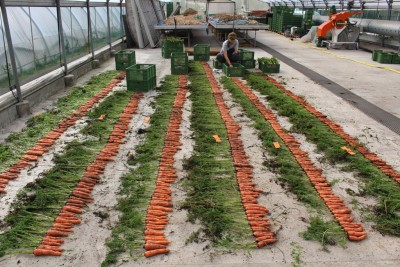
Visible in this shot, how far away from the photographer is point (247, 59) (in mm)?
13125

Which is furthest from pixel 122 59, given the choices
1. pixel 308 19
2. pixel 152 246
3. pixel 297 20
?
pixel 297 20

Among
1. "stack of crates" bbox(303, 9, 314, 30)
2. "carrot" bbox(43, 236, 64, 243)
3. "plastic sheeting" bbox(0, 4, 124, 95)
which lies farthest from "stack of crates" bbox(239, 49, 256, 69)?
"stack of crates" bbox(303, 9, 314, 30)

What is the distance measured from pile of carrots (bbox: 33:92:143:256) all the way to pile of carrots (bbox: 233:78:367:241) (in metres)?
2.95

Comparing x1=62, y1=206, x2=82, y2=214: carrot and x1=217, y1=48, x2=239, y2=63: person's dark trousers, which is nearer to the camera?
x1=62, y1=206, x2=82, y2=214: carrot

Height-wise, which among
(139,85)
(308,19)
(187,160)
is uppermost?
(308,19)

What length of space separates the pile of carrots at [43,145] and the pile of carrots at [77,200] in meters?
0.97

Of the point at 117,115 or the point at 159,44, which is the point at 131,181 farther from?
the point at 159,44

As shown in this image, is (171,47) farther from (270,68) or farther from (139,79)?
(139,79)

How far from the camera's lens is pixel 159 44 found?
67.2 feet

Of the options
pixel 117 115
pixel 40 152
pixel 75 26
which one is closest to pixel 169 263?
pixel 40 152

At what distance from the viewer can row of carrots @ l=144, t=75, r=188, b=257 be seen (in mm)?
3691

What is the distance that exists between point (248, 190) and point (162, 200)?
113 centimetres

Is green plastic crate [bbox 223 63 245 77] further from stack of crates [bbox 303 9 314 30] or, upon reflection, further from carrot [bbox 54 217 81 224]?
stack of crates [bbox 303 9 314 30]

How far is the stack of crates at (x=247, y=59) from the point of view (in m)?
13.0
